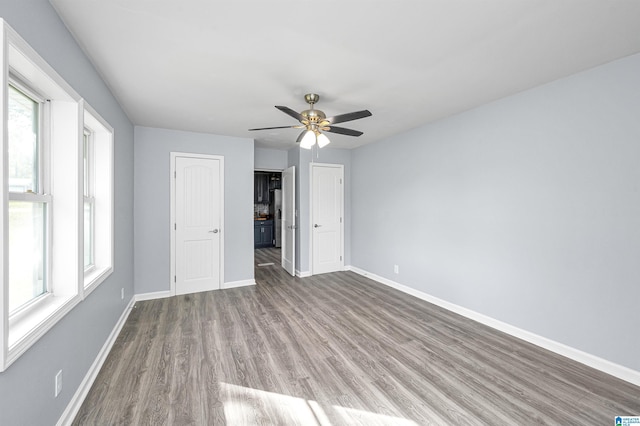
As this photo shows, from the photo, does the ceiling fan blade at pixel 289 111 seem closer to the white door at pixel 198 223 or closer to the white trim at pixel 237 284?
the white door at pixel 198 223

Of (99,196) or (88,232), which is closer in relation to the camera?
(88,232)

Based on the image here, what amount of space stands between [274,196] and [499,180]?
669cm

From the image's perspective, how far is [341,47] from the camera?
2.02 meters

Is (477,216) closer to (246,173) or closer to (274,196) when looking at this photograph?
(246,173)

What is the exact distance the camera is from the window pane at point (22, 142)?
4.88ft

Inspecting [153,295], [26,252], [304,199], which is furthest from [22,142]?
[304,199]

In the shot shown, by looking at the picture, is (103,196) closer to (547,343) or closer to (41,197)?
(41,197)

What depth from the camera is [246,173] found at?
461 centimetres

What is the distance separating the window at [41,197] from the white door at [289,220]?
11.1 ft

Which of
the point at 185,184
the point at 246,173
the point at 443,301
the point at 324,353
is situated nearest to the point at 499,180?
the point at 443,301

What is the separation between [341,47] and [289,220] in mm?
3918

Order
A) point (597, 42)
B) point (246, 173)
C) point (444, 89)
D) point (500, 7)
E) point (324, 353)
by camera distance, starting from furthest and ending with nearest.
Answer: point (246, 173) < point (444, 89) < point (324, 353) < point (597, 42) < point (500, 7)

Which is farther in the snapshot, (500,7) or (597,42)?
(597,42)

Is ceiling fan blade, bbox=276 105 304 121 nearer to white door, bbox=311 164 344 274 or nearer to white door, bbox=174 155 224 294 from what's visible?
white door, bbox=174 155 224 294
